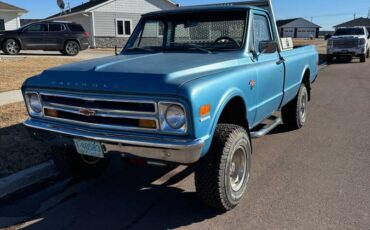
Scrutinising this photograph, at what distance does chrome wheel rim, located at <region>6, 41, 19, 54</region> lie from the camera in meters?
20.8

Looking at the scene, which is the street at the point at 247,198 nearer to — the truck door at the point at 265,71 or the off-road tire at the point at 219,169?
the off-road tire at the point at 219,169

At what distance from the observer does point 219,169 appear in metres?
3.55

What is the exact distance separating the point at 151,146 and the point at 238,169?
126 centimetres

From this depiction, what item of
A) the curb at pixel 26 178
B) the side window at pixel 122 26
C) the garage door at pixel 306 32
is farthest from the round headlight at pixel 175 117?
the garage door at pixel 306 32

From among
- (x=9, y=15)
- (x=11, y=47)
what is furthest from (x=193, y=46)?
(x=9, y=15)

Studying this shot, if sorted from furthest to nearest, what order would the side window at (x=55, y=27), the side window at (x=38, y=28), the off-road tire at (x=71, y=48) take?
the off-road tire at (x=71, y=48), the side window at (x=55, y=27), the side window at (x=38, y=28)

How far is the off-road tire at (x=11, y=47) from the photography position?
20.6m

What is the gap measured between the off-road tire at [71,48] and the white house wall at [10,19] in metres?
10.7

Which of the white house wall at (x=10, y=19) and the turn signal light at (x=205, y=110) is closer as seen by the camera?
the turn signal light at (x=205, y=110)

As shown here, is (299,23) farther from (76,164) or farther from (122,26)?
(76,164)

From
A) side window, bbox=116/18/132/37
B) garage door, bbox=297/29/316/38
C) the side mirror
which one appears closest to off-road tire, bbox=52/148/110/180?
the side mirror

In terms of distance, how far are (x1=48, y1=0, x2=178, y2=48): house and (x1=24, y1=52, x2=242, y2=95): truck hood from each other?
28.3 metres

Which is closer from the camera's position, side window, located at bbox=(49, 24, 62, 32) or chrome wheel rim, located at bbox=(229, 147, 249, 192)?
chrome wheel rim, located at bbox=(229, 147, 249, 192)

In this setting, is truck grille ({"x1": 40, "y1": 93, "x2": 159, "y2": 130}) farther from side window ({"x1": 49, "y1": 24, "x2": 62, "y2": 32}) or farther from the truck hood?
side window ({"x1": 49, "y1": 24, "x2": 62, "y2": 32})
